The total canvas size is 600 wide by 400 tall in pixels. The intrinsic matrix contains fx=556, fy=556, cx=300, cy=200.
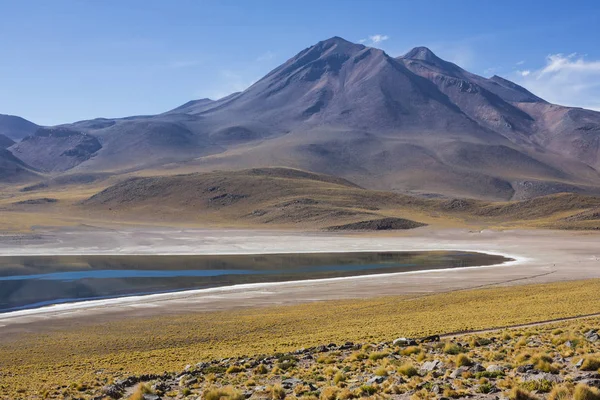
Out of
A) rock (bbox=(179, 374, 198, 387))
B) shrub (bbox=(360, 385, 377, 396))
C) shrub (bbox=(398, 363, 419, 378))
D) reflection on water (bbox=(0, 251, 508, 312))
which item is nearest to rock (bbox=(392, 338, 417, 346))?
shrub (bbox=(398, 363, 419, 378))

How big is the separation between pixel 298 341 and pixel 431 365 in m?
8.64

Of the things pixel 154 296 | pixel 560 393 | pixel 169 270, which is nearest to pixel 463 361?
pixel 560 393

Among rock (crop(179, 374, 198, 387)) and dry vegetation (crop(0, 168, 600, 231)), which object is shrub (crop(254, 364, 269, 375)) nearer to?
rock (crop(179, 374, 198, 387))

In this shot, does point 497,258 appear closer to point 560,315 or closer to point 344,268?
point 344,268

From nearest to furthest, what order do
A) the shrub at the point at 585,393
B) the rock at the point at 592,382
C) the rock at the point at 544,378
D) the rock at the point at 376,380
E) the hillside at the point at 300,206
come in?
the shrub at the point at 585,393, the rock at the point at 592,382, the rock at the point at 544,378, the rock at the point at 376,380, the hillside at the point at 300,206

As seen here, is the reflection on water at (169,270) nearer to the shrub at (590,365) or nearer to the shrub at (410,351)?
the shrub at (410,351)

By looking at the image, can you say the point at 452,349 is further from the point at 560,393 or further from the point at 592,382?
the point at 560,393

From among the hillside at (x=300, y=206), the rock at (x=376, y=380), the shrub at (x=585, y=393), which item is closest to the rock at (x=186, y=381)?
the rock at (x=376, y=380)

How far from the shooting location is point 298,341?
21.8 meters

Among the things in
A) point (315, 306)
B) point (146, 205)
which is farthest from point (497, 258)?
point (146, 205)

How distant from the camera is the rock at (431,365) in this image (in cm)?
1373

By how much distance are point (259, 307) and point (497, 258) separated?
132 ft

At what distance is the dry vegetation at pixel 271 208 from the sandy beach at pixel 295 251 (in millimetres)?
16106

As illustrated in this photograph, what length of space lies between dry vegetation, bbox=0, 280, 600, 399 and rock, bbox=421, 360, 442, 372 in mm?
162
